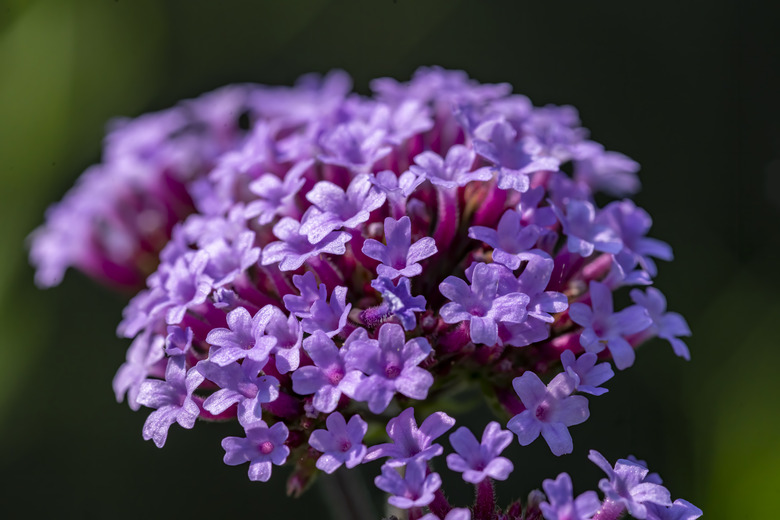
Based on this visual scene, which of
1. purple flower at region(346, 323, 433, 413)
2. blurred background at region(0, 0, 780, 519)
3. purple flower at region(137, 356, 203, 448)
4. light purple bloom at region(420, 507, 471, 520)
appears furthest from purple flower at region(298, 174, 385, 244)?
blurred background at region(0, 0, 780, 519)

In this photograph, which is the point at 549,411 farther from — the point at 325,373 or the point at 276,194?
the point at 276,194

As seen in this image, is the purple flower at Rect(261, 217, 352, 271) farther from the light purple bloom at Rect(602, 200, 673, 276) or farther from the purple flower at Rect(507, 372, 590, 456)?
the light purple bloom at Rect(602, 200, 673, 276)

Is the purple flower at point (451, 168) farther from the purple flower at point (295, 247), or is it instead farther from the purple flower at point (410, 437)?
the purple flower at point (410, 437)

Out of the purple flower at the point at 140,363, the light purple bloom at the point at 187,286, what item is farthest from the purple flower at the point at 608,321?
the purple flower at the point at 140,363

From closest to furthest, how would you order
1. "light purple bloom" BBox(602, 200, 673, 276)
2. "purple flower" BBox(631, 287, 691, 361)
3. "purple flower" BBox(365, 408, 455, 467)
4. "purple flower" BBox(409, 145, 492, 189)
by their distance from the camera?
"purple flower" BBox(365, 408, 455, 467)
"purple flower" BBox(409, 145, 492, 189)
"purple flower" BBox(631, 287, 691, 361)
"light purple bloom" BBox(602, 200, 673, 276)

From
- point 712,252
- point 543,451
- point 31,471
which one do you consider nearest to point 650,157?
point 712,252

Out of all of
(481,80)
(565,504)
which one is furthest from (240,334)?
(481,80)

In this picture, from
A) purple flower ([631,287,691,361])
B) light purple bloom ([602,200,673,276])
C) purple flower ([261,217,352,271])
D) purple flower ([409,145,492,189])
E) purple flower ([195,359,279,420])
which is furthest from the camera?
light purple bloom ([602,200,673,276])
